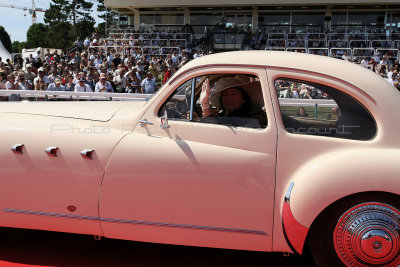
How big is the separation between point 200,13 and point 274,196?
29201mm

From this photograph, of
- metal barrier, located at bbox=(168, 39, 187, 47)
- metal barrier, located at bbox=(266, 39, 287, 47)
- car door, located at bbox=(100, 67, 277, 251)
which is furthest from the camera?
metal barrier, located at bbox=(168, 39, 187, 47)

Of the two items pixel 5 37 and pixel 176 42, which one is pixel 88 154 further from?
pixel 5 37

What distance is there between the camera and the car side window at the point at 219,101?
318 cm

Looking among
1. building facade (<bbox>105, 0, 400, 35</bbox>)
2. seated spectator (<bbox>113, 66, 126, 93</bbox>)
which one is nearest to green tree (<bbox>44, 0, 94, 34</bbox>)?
building facade (<bbox>105, 0, 400, 35</bbox>)

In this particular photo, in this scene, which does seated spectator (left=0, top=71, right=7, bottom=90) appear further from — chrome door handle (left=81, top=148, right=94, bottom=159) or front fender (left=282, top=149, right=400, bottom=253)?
front fender (left=282, top=149, right=400, bottom=253)

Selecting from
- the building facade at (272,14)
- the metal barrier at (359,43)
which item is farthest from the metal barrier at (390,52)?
the building facade at (272,14)

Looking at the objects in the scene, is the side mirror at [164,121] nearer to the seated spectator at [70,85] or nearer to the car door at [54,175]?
the car door at [54,175]

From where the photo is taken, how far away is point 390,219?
2.76m

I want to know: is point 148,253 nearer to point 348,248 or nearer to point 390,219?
point 348,248

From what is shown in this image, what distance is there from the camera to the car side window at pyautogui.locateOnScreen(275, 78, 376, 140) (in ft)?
9.69

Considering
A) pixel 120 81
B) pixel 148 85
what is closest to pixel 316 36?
pixel 120 81

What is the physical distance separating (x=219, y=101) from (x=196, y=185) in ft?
2.67

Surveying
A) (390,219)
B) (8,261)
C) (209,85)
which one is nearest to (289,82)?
(209,85)

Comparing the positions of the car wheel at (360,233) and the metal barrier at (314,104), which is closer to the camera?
the car wheel at (360,233)
